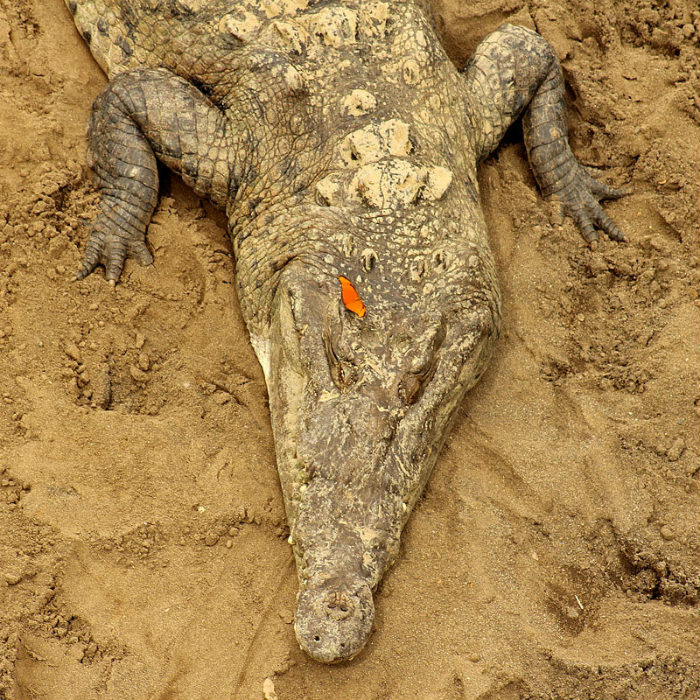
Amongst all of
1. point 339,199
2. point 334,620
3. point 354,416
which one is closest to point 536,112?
point 339,199

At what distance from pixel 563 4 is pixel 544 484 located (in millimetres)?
3130

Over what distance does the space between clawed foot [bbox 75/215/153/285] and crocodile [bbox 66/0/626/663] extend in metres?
0.01

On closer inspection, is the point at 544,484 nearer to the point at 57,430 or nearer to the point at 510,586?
the point at 510,586

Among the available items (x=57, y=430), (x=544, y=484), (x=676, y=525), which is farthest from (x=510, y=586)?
(x=57, y=430)

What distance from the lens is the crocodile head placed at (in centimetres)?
286

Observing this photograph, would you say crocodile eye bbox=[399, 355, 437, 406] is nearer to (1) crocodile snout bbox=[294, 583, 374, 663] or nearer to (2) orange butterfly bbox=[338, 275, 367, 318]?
(2) orange butterfly bbox=[338, 275, 367, 318]

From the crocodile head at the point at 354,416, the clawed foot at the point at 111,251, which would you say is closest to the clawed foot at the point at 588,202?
the crocodile head at the point at 354,416

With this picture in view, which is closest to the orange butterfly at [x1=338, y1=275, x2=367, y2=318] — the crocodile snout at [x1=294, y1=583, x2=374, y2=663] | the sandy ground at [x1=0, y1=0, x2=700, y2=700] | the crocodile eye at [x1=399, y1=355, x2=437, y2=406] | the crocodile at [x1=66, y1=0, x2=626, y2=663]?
the crocodile at [x1=66, y1=0, x2=626, y2=663]

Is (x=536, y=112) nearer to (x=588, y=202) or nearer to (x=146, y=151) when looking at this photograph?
(x=588, y=202)

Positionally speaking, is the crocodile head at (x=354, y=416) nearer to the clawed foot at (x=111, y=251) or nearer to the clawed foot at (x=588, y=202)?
the clawed foot at (x=111, y=251)

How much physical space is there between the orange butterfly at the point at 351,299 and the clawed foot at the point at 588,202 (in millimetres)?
1748

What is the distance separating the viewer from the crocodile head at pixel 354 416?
9.37ft

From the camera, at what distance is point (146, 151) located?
13.8ft

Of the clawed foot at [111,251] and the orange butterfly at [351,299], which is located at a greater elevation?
the orange butterfly at [351,299]
